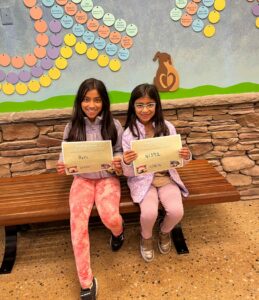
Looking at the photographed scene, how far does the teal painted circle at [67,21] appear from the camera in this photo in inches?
87.7

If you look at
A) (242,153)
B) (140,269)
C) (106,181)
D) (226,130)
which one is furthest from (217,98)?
(140,269)

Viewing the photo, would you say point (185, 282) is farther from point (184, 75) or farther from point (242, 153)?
point (184, 75)

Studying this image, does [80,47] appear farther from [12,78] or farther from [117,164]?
[117,164]

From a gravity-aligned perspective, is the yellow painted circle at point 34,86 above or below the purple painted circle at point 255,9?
below

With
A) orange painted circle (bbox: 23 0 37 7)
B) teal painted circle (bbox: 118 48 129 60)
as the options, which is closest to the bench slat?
teal painted circle (bbox: 118 48 129 60)

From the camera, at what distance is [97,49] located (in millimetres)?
2320

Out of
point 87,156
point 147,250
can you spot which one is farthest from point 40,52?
point 147,250

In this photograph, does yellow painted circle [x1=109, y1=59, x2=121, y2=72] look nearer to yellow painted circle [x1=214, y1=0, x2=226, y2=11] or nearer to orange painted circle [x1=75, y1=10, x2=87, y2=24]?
orange painted circle [x1=75, y1=10, x2=87, y2=24]

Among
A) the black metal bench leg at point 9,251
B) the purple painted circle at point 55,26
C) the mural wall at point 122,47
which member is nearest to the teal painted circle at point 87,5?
the mural wall at point 122,47

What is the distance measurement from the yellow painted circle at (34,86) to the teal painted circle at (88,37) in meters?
0.51

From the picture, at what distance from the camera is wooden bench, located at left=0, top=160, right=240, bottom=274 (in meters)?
1.86

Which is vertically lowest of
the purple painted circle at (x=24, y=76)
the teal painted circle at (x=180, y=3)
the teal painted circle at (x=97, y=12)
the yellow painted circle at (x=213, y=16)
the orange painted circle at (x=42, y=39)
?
the purple painted circle at (x=24, y=76)

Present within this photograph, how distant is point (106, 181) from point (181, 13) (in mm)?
1430

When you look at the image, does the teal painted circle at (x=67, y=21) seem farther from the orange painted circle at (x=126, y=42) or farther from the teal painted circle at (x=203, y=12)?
the teal painted circle at (x=203, y=12)
